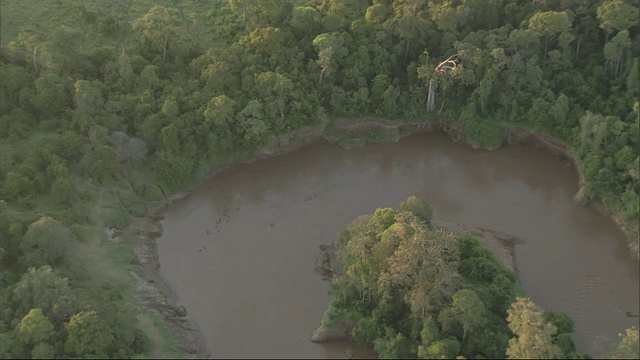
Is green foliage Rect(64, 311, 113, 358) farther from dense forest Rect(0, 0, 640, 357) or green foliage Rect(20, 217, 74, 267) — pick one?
green foliage Rect(20, 217, 74, 267)

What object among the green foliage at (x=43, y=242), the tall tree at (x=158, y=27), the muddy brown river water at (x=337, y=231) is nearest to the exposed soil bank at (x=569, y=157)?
the muddy brown river water at (x=337, y=231)

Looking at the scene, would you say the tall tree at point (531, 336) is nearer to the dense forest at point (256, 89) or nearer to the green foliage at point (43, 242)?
the dense forest at point (256, 89)

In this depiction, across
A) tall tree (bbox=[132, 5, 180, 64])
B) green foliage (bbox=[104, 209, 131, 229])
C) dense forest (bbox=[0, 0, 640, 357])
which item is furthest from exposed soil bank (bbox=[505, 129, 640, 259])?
green foliage (bbox=[104, 209, 131, 229])

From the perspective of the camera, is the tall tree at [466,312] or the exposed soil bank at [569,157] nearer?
the tall tree at [466,312]

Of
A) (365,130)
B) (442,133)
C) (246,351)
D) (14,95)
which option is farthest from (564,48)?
(14,95)

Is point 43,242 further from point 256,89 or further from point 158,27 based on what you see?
point 158,27

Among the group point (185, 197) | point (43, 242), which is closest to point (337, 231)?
point (185, 197)
